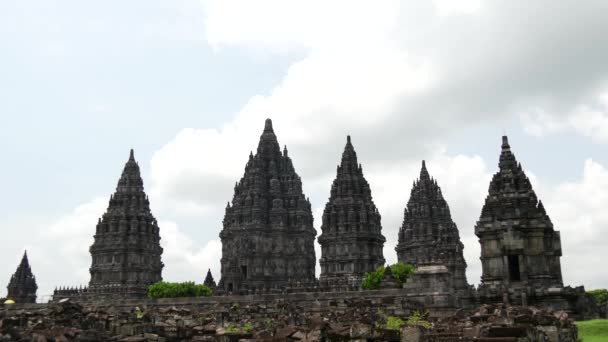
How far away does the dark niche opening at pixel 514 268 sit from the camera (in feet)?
115

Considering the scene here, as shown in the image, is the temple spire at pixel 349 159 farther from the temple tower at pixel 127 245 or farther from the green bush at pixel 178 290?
the temple tower at pixel 127 245

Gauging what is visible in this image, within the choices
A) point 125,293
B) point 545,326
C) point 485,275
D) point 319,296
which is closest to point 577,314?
point 485,275

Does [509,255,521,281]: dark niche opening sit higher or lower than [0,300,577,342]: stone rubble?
higher

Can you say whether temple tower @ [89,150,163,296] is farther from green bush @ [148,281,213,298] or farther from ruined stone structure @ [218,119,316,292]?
green bush @ [148,281,213,298]

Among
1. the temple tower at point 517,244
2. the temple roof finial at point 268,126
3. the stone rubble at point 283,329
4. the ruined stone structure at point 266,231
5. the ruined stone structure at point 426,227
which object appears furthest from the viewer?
the temple roof finial at point 268,126

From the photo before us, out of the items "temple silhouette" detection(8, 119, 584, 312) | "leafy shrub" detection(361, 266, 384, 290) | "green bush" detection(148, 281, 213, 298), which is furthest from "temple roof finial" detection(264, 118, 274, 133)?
"leafy shrub" detection(361, 266, 384, 290)

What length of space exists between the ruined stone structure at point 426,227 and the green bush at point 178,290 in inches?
898

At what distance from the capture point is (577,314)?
3275 centimetres

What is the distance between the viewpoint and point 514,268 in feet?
116

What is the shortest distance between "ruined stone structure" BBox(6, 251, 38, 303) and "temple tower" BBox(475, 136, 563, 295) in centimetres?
6290

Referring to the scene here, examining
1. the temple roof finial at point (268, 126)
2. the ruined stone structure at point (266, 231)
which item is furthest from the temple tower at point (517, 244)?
the temple roof finial at point (268, 126)

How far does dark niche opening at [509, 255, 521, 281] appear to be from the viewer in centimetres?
3509

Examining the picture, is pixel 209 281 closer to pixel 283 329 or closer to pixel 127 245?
pixel 127 245

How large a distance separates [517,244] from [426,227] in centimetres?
3547
